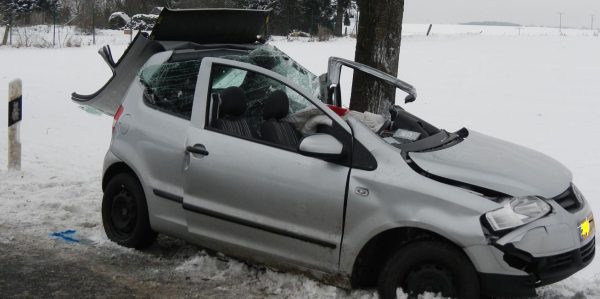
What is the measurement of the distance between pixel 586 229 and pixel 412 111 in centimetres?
893

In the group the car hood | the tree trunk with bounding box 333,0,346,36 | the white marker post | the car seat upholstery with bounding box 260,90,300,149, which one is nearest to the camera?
the car hood

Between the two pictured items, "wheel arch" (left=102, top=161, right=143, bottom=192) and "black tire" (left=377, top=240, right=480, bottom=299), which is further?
"wheel arch" (left=102, top=161, right=143, bottom=192)

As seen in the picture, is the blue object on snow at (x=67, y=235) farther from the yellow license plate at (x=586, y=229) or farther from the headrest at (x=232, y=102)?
the yellow license plate at (x=586, y=229)

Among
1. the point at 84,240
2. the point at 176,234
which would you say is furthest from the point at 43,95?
the point at 176,234

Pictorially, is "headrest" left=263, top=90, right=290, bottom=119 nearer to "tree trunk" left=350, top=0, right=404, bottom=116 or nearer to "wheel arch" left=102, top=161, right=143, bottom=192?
"wheel arch" left=102, top=161, right=143, bottom=192

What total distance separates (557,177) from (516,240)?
0.89 metres

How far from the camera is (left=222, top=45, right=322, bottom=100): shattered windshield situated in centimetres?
595

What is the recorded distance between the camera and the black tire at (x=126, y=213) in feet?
17.4

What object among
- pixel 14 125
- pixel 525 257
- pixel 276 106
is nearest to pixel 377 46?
pixel 276 106

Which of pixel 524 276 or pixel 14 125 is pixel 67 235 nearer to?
pixel 14 125

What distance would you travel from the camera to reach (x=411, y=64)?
19.4 m

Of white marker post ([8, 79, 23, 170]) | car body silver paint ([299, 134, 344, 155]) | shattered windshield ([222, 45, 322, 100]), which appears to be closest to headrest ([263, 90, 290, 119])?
car body silver paint ([299, 134, 344, 155])

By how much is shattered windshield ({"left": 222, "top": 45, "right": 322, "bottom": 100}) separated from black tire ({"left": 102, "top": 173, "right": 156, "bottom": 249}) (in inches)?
59.5

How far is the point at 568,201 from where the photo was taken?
13.6 ft
